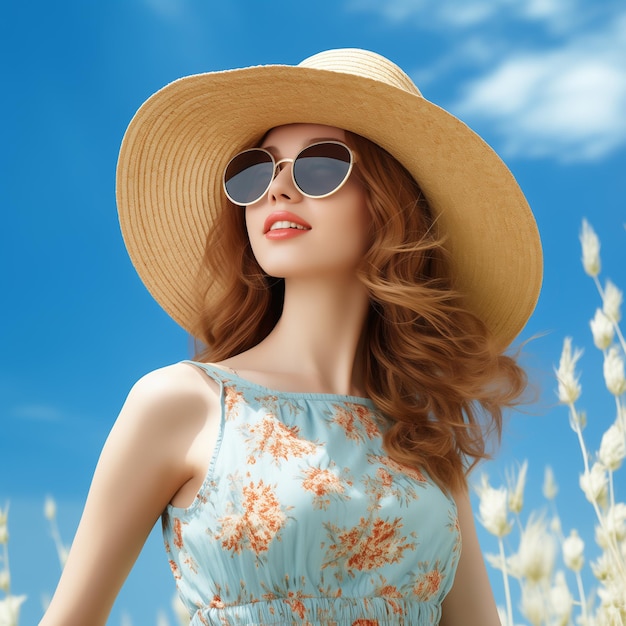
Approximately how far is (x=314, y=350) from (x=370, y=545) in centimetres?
48

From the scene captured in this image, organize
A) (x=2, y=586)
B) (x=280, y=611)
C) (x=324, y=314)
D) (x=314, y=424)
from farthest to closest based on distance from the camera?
(x=2, y=586) < (x=324, y=314) < (x=314, y=424) < (x=280, y=611)

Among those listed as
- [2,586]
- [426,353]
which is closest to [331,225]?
[426,353]

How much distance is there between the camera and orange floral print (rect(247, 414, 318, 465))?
5.84ft

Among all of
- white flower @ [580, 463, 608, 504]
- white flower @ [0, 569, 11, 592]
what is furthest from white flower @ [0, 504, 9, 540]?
white flower @ [580, 463, 608, 504]

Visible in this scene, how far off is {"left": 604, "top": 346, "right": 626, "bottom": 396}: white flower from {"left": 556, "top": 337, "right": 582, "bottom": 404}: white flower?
0.11 meters

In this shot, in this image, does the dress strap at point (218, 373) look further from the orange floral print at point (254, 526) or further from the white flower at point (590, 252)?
the white flower at point (590, 252)

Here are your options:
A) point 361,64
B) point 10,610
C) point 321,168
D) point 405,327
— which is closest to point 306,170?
point 321,168

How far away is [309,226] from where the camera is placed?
200 cm

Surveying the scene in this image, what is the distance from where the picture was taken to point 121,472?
174 centimetres

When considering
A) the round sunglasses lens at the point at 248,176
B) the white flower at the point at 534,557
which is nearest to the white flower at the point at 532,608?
the white flower at the point at 534,557

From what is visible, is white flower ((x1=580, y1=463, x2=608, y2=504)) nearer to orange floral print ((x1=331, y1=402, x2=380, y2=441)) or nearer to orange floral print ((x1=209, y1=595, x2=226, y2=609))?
orange floral print ((x1=331, y1=402, x2=380, y2=441))

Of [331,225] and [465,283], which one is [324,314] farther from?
[465,283]

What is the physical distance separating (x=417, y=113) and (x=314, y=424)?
2.30 ft

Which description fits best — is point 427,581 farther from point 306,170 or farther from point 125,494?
point 306,170
